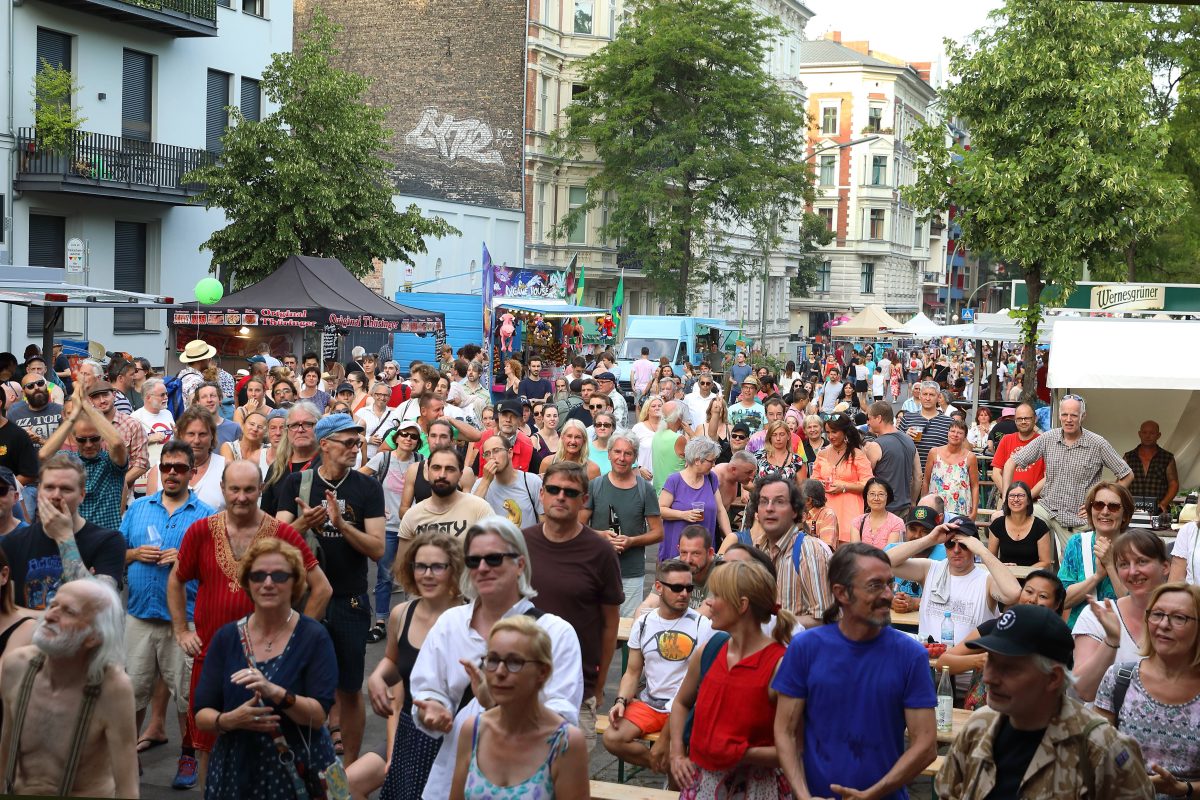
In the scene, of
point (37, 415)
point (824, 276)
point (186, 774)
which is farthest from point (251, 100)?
point (824, 276)

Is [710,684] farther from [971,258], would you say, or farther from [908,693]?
[971,258]

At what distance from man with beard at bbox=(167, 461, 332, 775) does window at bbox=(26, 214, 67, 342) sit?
20.9m

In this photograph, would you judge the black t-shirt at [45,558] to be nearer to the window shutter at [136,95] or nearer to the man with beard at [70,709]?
the man with beard at [70,709]

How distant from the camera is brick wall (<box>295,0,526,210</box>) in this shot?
48000mm

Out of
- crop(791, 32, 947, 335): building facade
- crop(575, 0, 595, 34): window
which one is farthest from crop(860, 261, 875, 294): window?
crop(575, 0, 595, 34): window

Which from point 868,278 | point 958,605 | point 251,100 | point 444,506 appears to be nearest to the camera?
point 444,506

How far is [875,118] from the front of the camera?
25078 mm

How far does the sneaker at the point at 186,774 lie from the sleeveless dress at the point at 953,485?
270 inches

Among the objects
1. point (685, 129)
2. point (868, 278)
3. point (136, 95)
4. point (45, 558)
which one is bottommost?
point (45, 558)

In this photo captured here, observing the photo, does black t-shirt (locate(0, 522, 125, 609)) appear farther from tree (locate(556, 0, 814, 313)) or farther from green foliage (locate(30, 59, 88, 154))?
tree (locate(556, 0, 814, 313))

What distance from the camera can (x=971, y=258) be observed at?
2245 centimetres

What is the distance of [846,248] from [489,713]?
36882 mm

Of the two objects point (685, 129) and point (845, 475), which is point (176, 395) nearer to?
point (845, 475)

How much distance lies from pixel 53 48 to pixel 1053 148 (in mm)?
18588
